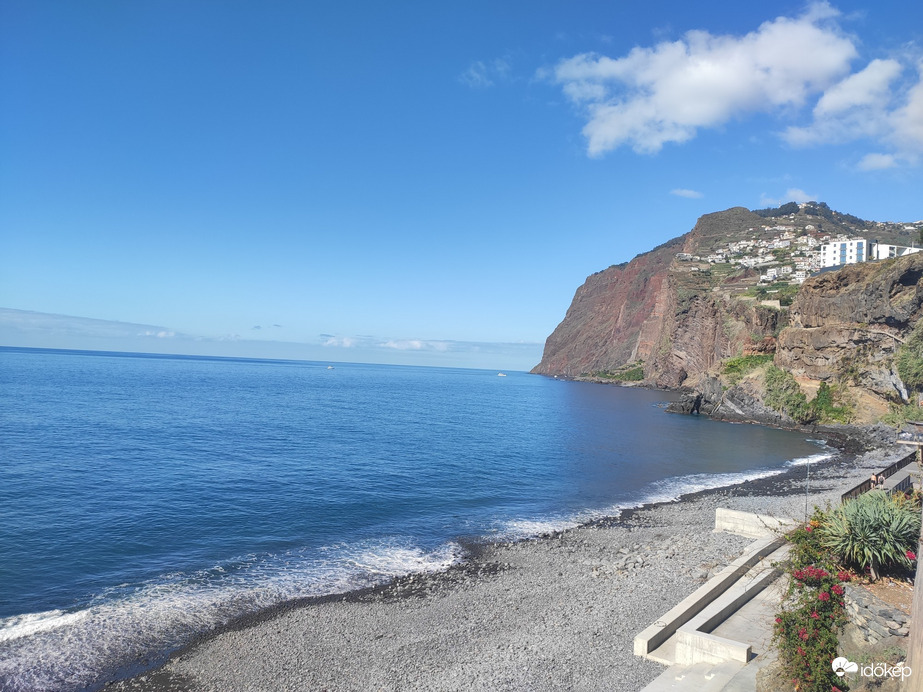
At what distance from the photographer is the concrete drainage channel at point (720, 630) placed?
999cm

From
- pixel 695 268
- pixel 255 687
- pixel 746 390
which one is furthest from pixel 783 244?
pixel 255 687

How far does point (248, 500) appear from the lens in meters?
27.4

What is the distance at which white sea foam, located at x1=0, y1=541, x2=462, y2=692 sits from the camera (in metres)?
13.3

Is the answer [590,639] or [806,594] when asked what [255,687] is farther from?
[806,594]

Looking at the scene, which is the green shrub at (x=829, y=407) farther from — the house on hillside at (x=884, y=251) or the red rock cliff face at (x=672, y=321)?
the house on hillside at (x=884, y=251)

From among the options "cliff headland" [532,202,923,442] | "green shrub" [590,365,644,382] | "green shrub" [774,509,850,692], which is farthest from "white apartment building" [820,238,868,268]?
"green shrub" [774,509,850,692]

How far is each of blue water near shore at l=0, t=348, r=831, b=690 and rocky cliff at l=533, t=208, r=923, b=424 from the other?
910 cm

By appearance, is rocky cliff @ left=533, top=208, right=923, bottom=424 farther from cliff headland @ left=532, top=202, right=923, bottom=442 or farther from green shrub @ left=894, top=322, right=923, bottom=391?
green shrub @ left=894, top=322, right=923, bottom=391

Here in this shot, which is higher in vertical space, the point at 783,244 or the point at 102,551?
the point at 783,244

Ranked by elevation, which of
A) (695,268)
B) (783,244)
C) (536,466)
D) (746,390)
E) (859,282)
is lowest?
(536,466)

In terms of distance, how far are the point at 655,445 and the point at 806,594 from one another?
143ft

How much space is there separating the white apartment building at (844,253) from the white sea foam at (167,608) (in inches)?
4629

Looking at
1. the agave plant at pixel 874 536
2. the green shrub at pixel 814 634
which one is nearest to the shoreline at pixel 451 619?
the green shrub at pixel 814 634

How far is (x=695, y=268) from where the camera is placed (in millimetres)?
130750
